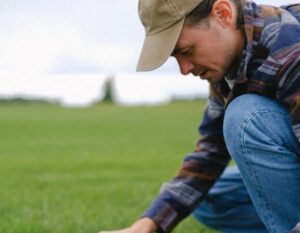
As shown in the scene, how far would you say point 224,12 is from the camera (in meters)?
2.55

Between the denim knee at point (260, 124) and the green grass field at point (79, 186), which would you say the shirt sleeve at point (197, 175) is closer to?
the green grass field at point (79, 186)

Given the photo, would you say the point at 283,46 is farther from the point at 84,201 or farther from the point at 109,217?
the point at 84,201

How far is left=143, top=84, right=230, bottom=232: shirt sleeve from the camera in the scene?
10.5 feet

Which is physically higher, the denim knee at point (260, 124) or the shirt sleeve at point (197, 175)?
the denim knee at point (260, 124)

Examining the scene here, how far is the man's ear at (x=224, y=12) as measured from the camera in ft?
8.34

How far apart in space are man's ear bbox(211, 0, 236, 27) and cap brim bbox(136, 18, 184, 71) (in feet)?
0.40

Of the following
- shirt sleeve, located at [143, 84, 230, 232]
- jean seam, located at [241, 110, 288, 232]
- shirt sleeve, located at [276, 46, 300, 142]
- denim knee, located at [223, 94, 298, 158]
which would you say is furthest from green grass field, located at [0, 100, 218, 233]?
shirt sleeve, located at [276, 46, 300, 142]

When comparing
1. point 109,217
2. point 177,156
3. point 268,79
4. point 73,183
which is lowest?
point 177,156

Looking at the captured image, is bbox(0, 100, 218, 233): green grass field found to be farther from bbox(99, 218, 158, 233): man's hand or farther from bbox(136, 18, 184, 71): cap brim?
bbox(136, 18, 184, 71): cap brim

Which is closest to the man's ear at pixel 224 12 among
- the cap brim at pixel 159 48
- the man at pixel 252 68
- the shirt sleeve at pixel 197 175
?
the man at pixel 252 68

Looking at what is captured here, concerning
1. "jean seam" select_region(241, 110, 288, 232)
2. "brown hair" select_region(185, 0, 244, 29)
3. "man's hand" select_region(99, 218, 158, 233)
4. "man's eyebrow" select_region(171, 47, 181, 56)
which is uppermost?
"brown hair" select_region(185, 0, 244, 29)

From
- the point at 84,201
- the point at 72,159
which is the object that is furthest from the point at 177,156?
the point at 84,201

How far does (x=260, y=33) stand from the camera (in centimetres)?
260

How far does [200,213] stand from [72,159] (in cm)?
446
